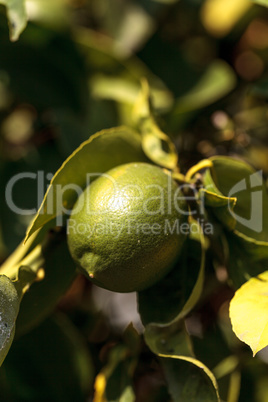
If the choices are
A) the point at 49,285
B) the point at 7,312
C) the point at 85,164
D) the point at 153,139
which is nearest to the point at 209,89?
the point at 153,139

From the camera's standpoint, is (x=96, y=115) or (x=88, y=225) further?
(x=96, y=115)

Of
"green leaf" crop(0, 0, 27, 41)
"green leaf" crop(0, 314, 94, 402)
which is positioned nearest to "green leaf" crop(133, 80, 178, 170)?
"green leaf" crop(0, 0, 27, 41)

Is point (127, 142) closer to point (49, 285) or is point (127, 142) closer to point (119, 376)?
point (49, 285)

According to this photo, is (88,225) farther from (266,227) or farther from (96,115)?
(96,115)

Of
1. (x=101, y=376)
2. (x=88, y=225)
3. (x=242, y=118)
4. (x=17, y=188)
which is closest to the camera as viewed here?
(x=88, y=225)

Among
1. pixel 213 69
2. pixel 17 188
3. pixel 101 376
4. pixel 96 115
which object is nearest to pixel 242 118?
pixel 213 69

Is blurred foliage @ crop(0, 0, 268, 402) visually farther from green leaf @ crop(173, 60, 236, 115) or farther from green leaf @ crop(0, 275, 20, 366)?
green leaf @ crop(0, 275, 20, 366)

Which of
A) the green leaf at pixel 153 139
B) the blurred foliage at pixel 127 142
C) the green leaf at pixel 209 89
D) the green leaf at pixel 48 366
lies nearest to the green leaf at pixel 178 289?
the blurred foliage at pixel 127 142
